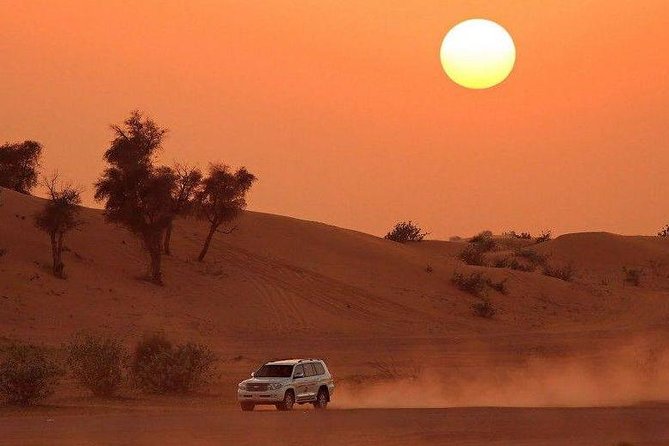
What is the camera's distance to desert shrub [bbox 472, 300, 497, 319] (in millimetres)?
69438

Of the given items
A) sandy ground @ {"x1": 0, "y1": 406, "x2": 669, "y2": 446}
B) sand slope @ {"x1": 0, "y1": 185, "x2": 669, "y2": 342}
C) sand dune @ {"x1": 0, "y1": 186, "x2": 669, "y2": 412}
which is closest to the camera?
sandy ground @ {"x1": 0, "y1": 406, "x2": 669, "y2": 446}

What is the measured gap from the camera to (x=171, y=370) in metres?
37.9

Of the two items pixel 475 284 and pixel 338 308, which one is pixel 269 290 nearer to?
pixel 338 308

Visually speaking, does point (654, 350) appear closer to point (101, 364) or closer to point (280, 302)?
point (280, 302)

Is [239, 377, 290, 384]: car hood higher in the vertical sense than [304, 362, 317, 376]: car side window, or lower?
lower

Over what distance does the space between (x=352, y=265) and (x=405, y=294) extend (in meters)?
8.49

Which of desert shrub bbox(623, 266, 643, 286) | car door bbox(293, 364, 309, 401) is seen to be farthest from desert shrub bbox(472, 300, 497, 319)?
car door bbox(293, 364, 309, 401)

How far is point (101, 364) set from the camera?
36.6 m

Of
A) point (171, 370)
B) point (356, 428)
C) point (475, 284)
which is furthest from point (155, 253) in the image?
point (356, 428)

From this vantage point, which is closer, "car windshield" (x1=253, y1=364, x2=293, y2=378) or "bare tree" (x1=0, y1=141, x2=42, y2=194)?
"car windshield" (x1=253, y1=364, x2=293, y2=378)

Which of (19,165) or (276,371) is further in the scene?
(19,165)

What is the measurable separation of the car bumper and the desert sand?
0.71 meters

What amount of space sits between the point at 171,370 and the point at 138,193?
2530cm

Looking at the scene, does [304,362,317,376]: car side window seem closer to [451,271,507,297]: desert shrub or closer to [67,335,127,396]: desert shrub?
[67,335,127,396]: desert shrub
